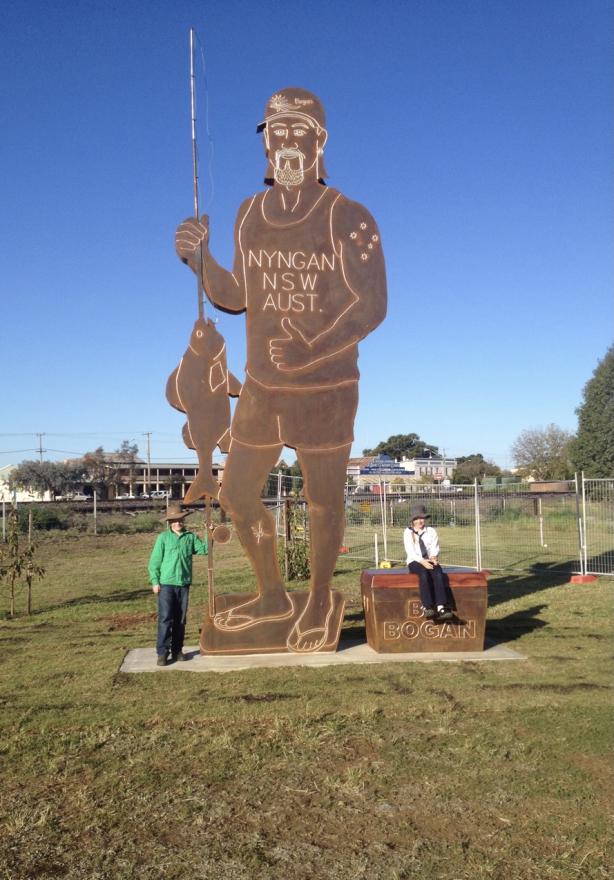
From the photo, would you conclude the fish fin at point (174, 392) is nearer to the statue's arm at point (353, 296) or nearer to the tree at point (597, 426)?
the statue's arm at point (353, 296)

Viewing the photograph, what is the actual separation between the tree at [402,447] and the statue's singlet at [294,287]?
86.9m

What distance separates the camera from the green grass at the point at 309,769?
11.8ft

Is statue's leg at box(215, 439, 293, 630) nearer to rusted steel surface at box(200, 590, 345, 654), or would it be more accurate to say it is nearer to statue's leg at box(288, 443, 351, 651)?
rusted steel surface at box(200, 590, 345, 654)

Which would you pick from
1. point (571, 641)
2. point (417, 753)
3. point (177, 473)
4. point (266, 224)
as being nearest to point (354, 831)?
point (417, 753)

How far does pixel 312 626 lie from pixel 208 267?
4.08 m

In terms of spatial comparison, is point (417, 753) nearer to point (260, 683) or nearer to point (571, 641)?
point (260, 683)

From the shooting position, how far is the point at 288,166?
8.48 meters

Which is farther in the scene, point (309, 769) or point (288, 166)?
point (288, 166)

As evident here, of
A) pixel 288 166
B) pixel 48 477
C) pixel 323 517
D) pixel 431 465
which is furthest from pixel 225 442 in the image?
pixel 431 465

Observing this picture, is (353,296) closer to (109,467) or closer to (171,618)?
(171,618)

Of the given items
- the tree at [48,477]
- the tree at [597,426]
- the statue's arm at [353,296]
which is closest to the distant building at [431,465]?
the tree at [48,477]

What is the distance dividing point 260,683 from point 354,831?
304cm

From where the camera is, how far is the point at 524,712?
5.81 meters

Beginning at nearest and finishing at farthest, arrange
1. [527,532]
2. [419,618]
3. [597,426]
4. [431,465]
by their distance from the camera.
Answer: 1. [419,618]
2. [527,532]
3. [597,426]
4. [431,465]
